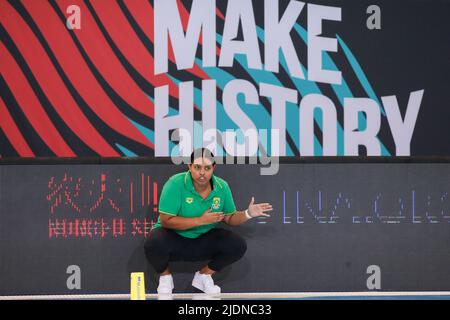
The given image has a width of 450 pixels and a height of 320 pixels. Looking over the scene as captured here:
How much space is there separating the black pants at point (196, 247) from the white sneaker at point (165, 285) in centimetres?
6

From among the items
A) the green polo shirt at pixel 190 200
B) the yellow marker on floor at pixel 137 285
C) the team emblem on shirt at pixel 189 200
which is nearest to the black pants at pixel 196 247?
the green polo shirt at pixel 190 200

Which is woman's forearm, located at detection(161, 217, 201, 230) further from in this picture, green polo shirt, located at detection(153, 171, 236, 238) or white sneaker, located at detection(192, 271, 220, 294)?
white sneaker, located at detection(192, 271, 220, 294)

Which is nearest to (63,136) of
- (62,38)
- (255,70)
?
(62,38)

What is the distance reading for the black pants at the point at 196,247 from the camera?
414cm

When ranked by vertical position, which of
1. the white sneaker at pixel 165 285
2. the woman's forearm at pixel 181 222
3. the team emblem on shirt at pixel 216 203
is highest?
the team emblem on shirt at pixel 216 203

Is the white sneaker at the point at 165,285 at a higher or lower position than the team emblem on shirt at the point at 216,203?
lower

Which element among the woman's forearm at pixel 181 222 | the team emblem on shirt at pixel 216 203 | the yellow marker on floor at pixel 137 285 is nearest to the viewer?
the yellow marker on floor at pixel 137 285

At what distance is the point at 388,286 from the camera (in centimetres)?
433

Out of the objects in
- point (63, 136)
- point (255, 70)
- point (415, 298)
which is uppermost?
point (255, 70)

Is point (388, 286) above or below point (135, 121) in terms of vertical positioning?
below

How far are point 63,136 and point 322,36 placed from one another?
5.90 ft

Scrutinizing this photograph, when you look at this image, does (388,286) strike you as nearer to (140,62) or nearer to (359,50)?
(359,50)

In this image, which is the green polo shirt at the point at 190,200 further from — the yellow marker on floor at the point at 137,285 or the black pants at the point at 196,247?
the yellow marker on floor at the point at 137,285

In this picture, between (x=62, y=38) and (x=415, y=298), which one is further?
(x=62, y=38)
